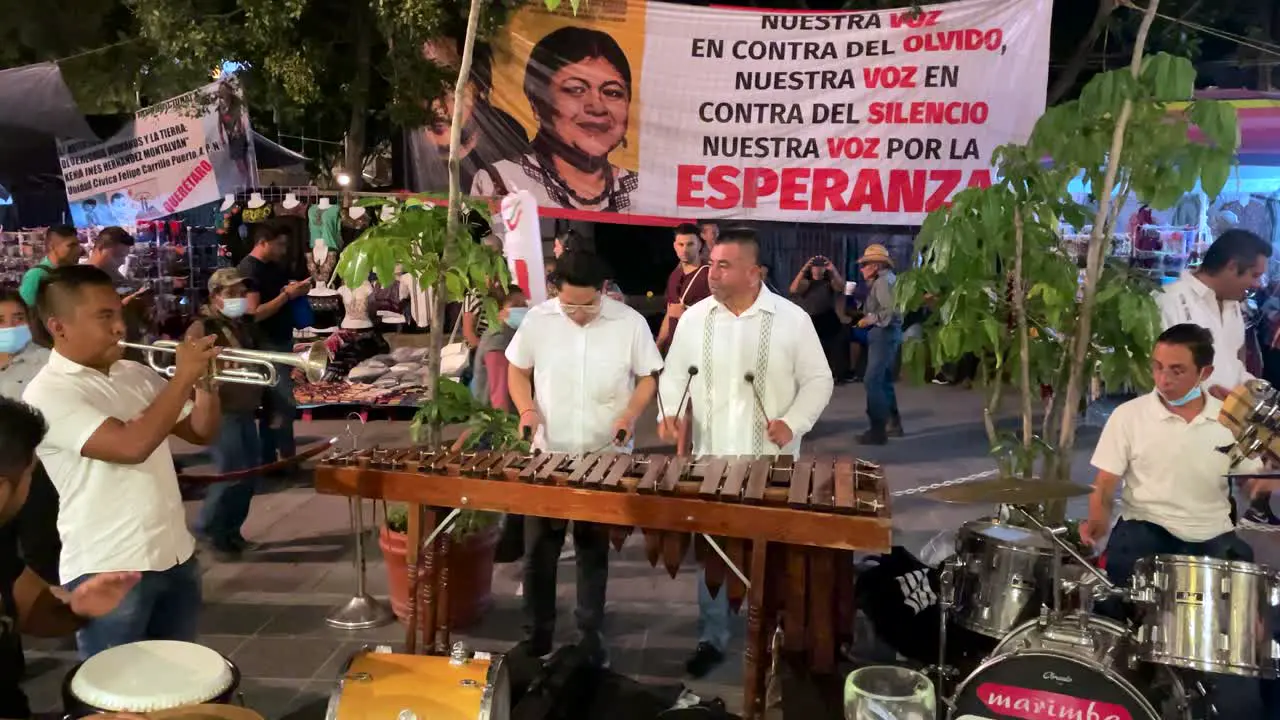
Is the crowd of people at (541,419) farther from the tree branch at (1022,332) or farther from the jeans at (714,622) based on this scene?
the tree branch at (1022,332)

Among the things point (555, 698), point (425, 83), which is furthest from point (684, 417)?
point (425, 83)

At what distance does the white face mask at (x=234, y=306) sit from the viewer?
18.7 ft

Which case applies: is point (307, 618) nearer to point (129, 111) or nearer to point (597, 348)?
point (597, 348)

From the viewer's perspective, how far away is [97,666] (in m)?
2.69

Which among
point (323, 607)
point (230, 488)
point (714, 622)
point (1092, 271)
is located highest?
point (1092, 271)

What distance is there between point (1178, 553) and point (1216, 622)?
89cm

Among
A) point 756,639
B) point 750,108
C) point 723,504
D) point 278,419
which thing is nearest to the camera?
point 723,504

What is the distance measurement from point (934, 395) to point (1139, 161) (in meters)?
7.25

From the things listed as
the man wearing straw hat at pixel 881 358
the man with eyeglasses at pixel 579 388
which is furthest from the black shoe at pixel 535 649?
the man wearing straw hat at pixel 881 358

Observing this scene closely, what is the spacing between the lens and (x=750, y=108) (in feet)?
21.0

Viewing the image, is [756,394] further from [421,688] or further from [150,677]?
[150,677]

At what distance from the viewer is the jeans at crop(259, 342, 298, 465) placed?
704cm

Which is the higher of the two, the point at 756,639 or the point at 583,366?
the point at 583,366

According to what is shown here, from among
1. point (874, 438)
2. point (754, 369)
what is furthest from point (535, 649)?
point (874, 438)
